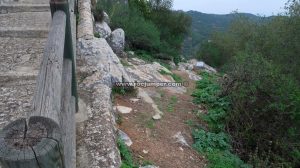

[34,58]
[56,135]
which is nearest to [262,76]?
[34,58]

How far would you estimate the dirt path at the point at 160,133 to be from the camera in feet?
15.8

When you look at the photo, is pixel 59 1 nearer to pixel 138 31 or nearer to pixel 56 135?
pixel 56 135

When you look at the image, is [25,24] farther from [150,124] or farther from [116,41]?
[116,41]

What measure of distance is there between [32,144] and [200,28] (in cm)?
8251

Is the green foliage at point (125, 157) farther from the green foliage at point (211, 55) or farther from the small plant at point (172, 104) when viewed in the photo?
the green foliage at point (211, 55)

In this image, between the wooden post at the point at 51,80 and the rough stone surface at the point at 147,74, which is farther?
the rough stone surface at the point at 147,74

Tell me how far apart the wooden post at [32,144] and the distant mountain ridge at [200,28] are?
22.1 m

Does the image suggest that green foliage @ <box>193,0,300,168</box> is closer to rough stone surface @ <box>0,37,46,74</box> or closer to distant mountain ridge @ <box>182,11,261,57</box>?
rough stone surface @ <box>0,37,46,74</box>

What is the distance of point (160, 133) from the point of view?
5.59m

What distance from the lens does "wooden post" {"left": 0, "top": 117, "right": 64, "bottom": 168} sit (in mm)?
1176

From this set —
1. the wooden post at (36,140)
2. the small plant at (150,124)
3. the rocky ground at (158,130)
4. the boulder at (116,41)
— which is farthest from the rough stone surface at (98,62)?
the boulder at (116,41)

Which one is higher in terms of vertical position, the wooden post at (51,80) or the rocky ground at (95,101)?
the wooden post at (51,80)

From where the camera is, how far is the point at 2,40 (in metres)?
4.64

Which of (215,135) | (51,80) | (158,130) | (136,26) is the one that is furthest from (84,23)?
(136,26)
